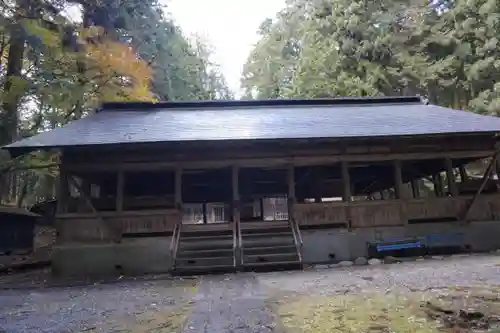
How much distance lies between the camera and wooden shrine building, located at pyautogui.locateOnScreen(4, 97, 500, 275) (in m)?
9.59

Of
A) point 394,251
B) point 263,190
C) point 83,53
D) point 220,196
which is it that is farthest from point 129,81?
point 394,251

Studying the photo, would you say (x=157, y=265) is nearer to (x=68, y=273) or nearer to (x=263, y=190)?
(x=68, y=273)

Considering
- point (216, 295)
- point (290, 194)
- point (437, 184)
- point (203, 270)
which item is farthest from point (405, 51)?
point (216, 295)

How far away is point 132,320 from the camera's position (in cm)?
488

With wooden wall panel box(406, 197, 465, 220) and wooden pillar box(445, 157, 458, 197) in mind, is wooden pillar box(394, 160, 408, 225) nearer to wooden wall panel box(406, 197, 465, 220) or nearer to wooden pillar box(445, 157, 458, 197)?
wooden wall panel box(406, 197, 465, 220)

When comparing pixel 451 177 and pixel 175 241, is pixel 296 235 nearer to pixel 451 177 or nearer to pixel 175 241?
pixel 175 241

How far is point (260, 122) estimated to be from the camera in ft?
38.0

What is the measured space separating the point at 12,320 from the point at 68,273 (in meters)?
4.53

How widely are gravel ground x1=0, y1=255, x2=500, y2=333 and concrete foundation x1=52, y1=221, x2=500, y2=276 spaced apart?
1357 mm

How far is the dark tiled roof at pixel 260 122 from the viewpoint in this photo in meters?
9.88

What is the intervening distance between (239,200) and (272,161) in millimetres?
1452

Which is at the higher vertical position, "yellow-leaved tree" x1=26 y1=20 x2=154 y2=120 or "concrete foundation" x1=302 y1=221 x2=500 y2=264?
"yellow-leaved tree" x1=26 y1=20 x2=154 y2=120

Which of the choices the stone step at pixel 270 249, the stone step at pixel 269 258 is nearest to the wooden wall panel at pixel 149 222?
the stone step at pixel 270 249

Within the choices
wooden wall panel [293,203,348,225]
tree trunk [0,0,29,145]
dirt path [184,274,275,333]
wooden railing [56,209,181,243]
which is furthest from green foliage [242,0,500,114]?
dirt path [184,274,275,333]
